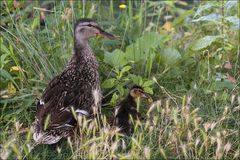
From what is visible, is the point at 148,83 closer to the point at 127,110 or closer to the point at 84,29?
the point at 127,110

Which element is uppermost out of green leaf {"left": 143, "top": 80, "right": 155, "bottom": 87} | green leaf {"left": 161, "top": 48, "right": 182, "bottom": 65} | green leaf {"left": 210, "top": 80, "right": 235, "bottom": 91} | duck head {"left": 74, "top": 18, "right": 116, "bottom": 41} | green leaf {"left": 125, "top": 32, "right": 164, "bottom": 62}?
duck head {"left": 74, "top": 18, "right": 116, "bottom": 41}

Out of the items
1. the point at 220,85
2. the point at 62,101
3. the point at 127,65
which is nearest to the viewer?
the point at 62,101

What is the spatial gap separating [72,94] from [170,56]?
1.22 meters

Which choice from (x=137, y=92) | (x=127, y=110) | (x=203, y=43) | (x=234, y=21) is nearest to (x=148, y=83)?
(x=137, y=92)

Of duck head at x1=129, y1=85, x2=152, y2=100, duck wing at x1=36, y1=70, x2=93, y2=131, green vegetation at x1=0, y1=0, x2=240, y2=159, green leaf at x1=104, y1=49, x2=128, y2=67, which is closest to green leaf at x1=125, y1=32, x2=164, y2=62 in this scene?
green vegetation at x1=0, y1=0, x2=240, y2=159

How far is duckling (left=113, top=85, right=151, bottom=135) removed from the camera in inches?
208

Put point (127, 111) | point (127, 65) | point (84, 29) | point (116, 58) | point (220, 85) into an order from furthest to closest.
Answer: point (127, 65)
point (116, 58)
point (220, 85)
point (84, 29)
point (127, 111)

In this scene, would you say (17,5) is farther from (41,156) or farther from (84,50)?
(41,156)

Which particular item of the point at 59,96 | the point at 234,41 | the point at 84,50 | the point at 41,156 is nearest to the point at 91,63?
the point at 84,50

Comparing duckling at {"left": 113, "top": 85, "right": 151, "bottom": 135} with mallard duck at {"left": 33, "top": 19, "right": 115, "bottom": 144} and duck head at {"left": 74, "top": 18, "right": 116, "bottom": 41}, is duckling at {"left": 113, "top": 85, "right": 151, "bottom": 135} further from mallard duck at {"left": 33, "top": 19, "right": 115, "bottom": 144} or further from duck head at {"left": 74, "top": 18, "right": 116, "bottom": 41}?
duck head at {"left": 74, "top": 18, "right": 116, "bottom": 41}

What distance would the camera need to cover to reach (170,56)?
6.09 metres

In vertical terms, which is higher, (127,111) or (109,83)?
(109,83)

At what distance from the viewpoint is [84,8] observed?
21.2 feet

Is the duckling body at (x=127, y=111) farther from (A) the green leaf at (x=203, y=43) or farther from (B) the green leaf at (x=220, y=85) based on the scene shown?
(A) the green leaf at (x=203, y=43)
